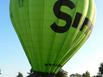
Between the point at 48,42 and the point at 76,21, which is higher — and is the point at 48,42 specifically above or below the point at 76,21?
below

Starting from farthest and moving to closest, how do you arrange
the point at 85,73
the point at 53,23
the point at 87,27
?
the point at 85,73 → the point at 87,27 → the point at 53,23

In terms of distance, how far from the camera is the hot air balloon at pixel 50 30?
30.1 m

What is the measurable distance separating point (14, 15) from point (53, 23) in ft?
14.0

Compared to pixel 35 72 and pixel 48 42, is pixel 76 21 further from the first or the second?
pixel 35 72

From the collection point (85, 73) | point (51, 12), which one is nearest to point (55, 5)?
point (51, 12)

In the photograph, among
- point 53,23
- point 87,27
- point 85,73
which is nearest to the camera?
point 53,23

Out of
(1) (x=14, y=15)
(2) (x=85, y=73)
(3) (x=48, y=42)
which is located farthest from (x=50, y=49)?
(2) (x=85, y=73)

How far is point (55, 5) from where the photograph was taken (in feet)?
99.3

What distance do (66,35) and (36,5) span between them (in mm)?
3513

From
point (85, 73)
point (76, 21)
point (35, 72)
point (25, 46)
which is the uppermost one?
point (85, 73)

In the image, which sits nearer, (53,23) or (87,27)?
(53,23)

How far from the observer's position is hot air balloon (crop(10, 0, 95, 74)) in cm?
3014

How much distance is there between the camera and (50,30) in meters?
30.2

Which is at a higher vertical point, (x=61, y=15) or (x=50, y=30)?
(x=61, y=15)
